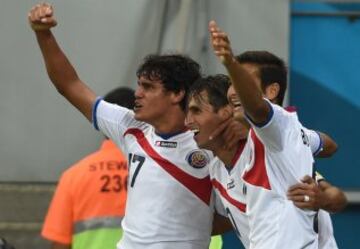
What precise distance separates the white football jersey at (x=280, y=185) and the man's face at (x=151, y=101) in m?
0.81

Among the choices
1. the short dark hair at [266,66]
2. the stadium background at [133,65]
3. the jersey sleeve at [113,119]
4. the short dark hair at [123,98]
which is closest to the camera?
the short dark hair at [266,66]

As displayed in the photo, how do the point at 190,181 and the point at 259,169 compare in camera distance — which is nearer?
the point at 259,169

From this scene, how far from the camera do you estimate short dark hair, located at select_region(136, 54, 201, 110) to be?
5305 mm

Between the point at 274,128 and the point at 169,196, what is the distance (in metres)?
0.96

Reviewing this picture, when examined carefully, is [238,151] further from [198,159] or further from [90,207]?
[90,207]

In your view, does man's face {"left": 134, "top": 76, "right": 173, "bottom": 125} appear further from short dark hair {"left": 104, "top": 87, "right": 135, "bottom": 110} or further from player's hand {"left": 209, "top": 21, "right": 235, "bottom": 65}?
player's hand {"left": 209, "top": 21, "right": 235, "bottom": 65}

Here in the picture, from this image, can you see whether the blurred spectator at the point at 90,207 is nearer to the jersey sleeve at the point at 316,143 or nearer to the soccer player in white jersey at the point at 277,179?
the jersey sleeve at the point at 316,143

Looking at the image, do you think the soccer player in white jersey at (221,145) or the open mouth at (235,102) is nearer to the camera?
the open mouth at (235,102)

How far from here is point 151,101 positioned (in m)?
5.23

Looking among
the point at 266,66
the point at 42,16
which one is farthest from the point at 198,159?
the point at 42,16

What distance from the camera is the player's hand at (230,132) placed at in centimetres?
478

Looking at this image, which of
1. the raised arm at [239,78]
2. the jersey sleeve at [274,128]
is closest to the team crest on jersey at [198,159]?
the jersey sleeve at [274,128]

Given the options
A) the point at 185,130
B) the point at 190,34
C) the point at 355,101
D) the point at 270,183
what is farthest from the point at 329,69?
the point at 270,183

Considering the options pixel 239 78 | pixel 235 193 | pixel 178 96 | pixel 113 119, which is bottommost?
pixel 235 193
